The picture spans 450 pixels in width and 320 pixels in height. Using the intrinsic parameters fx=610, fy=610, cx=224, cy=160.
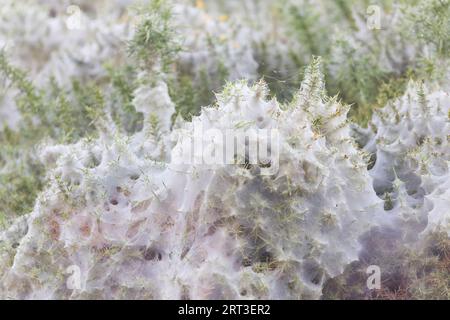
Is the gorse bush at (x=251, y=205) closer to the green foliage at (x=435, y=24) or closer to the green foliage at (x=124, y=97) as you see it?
the green foliage at (x=435, y=24)

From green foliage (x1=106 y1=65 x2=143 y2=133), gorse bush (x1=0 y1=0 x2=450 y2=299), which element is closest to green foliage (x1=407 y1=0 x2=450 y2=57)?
gorse bush (x1=0 y1=0 x2=450 y2=299)

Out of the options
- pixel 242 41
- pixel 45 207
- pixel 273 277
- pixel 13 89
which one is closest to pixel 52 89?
pixel 13 89

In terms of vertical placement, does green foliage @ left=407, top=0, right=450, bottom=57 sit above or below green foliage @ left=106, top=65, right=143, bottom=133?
above

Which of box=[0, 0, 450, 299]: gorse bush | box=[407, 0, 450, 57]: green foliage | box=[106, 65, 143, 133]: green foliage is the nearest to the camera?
box=[0, 0, 450, 299]: gorse bush

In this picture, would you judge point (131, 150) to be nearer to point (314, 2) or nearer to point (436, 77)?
point (436, 77)

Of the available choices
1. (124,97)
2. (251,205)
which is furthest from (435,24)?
(124,97)

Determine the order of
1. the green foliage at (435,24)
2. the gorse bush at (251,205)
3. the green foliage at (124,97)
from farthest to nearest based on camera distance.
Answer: the green foliage at (124,97)
the green foliage at (435,24)
the gorse bush at (251,205)

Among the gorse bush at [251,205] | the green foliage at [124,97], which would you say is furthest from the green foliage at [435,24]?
the green foliage at [124,97]

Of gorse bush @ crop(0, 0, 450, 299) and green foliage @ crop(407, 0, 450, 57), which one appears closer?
gorse bush @ crop(0, 0, 450, 299)

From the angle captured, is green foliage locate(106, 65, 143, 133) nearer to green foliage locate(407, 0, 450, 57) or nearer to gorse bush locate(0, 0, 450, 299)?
gorse bush locate(0, 0, 450, 299)

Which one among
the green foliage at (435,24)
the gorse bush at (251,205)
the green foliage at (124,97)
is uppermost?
the green foliage at (435,24)

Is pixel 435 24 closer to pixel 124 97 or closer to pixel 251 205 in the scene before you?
pixel 251 205
